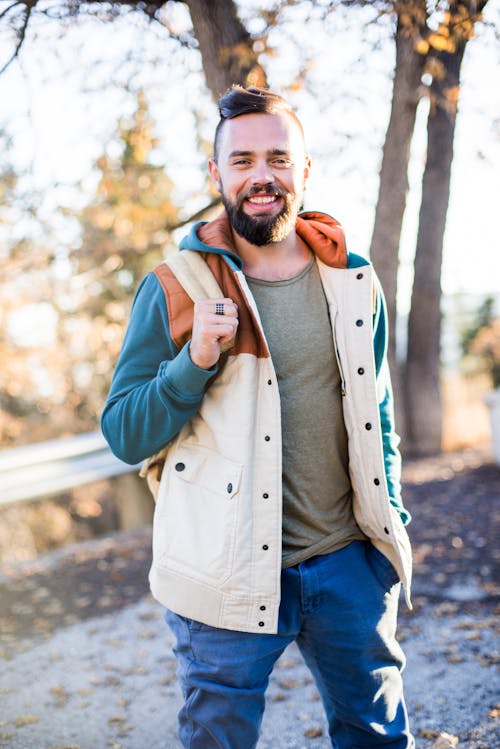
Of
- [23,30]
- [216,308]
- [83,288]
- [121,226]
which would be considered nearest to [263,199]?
[216,308]

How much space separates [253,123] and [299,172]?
0.21 metres

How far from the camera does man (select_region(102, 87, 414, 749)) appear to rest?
2088 mm

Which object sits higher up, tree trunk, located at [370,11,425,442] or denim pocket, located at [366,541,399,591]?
tree trunk, located at [370,11,425,442]

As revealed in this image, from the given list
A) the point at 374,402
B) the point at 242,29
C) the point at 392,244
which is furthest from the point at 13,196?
the point at 374,402

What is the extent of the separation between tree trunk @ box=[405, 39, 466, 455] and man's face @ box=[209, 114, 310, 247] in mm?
5617

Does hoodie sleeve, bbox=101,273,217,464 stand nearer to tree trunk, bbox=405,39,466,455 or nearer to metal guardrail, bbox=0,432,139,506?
metal guardrail, bbox=0,432,139,506

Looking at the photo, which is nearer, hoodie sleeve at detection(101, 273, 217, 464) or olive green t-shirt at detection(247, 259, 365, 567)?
hoodie sleeve at detection(101, 273, 217, 464)

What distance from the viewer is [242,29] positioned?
13.9ft

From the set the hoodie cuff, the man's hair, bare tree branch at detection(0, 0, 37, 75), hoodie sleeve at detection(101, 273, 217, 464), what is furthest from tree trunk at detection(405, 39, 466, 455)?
the hoodie cuff

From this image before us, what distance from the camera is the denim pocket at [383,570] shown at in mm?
2361

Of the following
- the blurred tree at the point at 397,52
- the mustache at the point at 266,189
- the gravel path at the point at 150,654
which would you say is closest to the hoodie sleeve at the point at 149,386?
the mustache at the point at 266,189

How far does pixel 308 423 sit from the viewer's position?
2.30m

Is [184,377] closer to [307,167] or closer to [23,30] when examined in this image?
[307,167]

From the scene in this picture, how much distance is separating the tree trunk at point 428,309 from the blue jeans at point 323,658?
6095 mm
